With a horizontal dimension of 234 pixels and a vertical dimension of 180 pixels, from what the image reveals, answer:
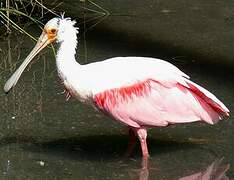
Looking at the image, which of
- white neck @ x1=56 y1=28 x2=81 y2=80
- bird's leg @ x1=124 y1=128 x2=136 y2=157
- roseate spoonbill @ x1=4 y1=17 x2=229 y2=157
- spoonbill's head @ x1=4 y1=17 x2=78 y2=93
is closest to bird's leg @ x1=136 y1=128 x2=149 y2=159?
roseate spoonbill @ x1=4 y1=17 x2=229 y2=157

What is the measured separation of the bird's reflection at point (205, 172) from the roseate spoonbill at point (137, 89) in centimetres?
13

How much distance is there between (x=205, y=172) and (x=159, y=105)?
0.54 meters

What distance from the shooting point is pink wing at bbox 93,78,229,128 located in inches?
199

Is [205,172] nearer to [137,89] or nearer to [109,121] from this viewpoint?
[137,89]

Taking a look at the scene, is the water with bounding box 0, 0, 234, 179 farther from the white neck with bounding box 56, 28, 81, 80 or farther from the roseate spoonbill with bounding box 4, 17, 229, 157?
the white neck with bounding box 56, 28, 81, 80

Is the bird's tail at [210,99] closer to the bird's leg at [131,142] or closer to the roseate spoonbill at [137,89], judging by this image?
the roseate spoonbill at [137,89]

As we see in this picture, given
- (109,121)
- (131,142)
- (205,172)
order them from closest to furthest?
1. (205,172)
2. (131,142)
3. (109,121)

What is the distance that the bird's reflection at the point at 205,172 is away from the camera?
16.2 ft

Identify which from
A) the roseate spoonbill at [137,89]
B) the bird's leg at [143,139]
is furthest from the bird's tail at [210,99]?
the bird's leg at [143,139]

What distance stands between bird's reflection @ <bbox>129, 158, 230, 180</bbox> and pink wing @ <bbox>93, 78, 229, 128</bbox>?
0.28 meters

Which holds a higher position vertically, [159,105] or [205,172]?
[159,105]

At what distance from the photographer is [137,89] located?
5094 mm

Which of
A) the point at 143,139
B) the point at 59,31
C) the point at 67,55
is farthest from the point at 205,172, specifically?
the point at 59,31

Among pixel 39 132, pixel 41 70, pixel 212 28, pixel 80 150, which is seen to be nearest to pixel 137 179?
pixel 80 150
